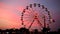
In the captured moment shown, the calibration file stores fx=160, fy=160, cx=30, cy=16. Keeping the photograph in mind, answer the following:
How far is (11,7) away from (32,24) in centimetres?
100

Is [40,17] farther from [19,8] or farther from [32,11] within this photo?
[19,8]

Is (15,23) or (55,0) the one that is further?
(55,0)

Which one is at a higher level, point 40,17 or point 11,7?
point 11,7

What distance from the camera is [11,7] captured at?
5.89 metres

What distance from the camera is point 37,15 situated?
5984 millimetres

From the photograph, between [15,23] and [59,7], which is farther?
A: [59,7]

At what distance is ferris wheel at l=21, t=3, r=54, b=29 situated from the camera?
5965mm

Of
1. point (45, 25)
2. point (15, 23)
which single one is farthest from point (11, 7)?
point (45, 25)

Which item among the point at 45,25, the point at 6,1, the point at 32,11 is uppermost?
the point at 6,1

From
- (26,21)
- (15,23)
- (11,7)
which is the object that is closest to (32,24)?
(26,21)

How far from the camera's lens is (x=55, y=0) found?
625cm

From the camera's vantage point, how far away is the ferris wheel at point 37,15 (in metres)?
5.96

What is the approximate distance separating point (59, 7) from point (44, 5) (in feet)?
2.06

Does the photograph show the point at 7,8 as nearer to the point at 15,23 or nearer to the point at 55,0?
the point at 15,23
